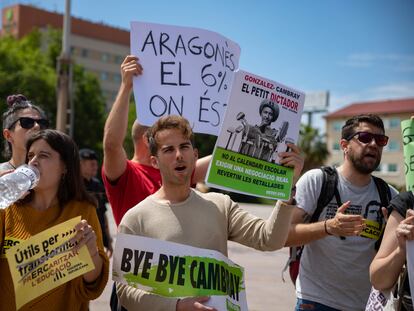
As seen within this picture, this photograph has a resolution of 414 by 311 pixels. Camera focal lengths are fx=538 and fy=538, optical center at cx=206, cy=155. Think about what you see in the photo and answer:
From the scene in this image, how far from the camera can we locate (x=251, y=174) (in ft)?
8.94

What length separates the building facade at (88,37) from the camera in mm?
74562

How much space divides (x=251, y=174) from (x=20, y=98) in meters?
2.00

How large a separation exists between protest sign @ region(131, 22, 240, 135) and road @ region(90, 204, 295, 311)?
13.1 feet

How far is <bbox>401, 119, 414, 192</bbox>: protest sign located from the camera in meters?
2.86

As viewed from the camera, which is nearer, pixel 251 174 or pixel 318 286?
pixel 251 174

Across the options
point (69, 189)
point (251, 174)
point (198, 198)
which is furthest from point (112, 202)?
point (251, 174)

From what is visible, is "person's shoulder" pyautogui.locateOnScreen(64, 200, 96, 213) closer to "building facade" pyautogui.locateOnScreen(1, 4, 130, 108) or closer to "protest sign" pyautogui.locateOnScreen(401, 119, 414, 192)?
"protest sign" pyautogui.locateOnScreen(401, 119, 414, 192)

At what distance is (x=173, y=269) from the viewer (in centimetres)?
261

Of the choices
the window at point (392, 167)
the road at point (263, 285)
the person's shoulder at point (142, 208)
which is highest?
the person's shoulder at point (142, 208)

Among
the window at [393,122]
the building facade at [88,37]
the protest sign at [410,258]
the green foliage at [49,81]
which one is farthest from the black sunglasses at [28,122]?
the building facade at [88,37]

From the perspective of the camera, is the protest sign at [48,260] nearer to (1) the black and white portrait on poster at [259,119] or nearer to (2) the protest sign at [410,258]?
(1) the black and white portrait on poster at [259,119]

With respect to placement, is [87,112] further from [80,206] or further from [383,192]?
[80,206]

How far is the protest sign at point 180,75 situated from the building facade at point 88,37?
71267 millimetres

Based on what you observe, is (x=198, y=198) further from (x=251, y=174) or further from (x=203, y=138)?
(x=203, y=138)
